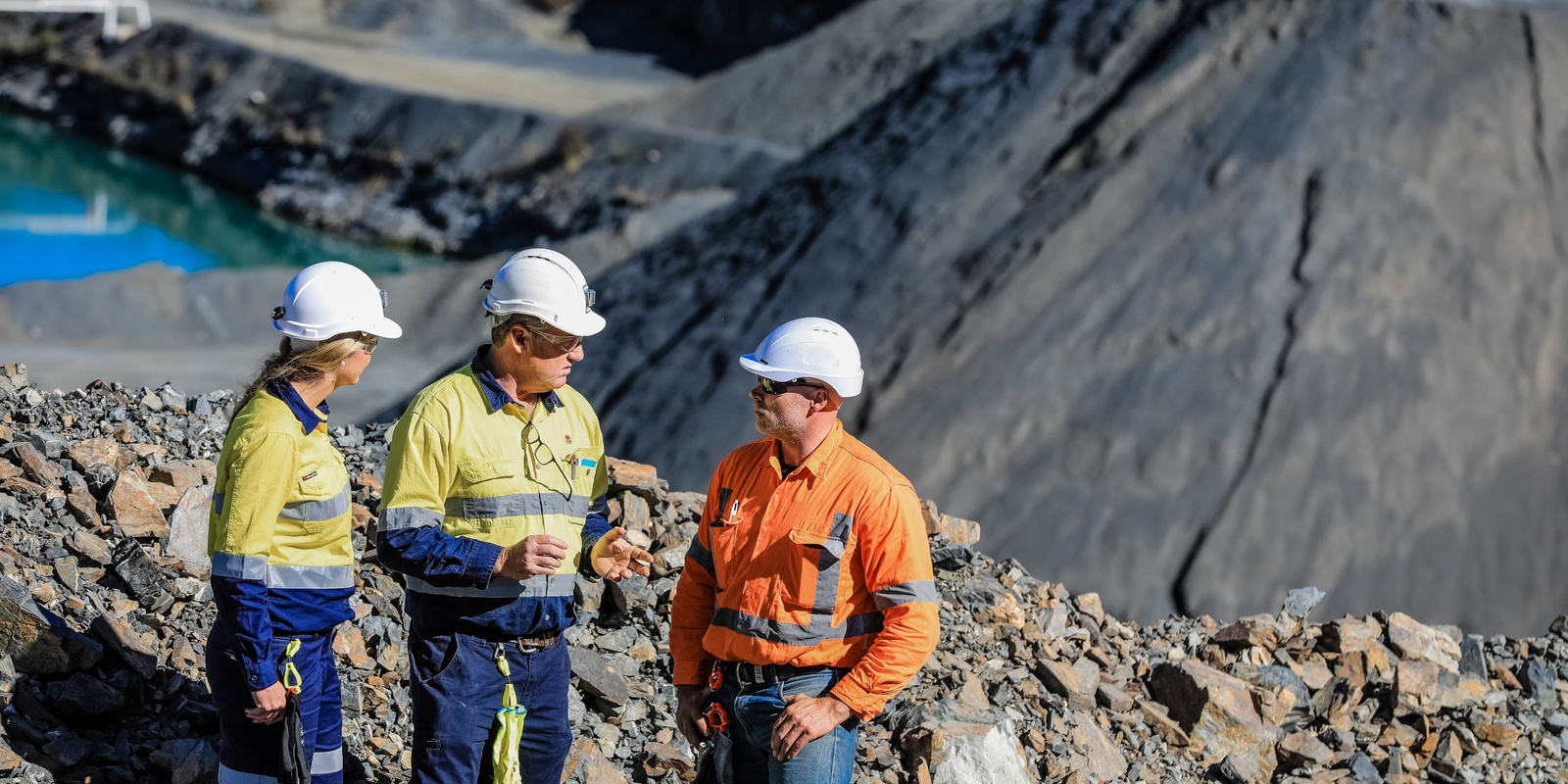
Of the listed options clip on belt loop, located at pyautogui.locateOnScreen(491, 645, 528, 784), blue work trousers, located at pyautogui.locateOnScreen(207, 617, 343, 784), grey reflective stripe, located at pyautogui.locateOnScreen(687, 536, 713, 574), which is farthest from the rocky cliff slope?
blue work trousers, located at pyautogui.locateOnScreen(207, 617, 343, 784)

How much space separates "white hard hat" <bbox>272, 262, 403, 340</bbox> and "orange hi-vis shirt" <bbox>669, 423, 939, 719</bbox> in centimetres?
100

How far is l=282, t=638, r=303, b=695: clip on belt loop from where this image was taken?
11.2 ft

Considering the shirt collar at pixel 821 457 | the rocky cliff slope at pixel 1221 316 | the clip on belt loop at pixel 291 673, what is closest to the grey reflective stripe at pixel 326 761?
the clip on belt loop at pixel 291 673

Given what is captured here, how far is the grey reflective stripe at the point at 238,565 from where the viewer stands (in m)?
3.31

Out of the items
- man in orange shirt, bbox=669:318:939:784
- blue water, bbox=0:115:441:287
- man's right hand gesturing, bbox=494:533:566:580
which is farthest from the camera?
blue water, bbox=0:115:441:287

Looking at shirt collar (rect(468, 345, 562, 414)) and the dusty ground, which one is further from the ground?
shirt collar (rect(468, 345, 562, 414))

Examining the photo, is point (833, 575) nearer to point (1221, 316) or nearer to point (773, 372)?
point (773, 372)

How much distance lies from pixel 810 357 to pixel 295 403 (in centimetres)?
121

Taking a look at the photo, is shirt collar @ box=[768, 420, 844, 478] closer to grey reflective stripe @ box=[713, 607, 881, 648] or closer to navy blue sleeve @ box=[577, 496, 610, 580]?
grey reflective stripe @ box=[713, 607, 881, 648]

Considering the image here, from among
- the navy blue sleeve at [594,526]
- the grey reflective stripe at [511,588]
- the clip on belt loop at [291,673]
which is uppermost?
the navy blue sleeve at [594,526]

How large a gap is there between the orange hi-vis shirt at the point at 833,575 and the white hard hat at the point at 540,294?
1.93 feet

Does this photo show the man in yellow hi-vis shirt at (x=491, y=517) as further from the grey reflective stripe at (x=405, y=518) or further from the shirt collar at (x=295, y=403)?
the shirt collar at (x=295, y=403)

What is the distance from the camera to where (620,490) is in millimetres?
5727

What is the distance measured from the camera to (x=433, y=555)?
3279mm
